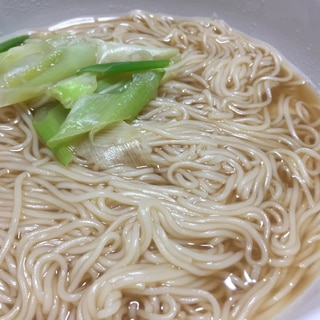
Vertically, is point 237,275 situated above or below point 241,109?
below

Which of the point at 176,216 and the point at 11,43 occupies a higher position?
the point at 11,43

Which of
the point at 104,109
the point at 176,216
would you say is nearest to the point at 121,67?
the point at 104,109

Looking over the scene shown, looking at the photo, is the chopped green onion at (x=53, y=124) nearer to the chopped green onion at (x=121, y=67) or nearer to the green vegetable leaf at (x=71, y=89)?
the green vegetable leaf at (x=71, y=89)

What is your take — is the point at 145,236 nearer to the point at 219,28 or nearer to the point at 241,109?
the point at 241,109

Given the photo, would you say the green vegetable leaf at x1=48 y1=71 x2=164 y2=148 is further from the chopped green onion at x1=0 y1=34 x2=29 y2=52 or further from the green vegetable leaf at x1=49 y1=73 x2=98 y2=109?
the chopped green onion at x1=0 y1=34 x2=29 y2=52

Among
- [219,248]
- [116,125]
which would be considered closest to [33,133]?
[116,125]

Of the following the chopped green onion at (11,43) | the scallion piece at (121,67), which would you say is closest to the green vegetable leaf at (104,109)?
the scallion piece at (121,67)

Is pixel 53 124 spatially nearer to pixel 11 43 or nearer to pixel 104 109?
pixel 104 109
